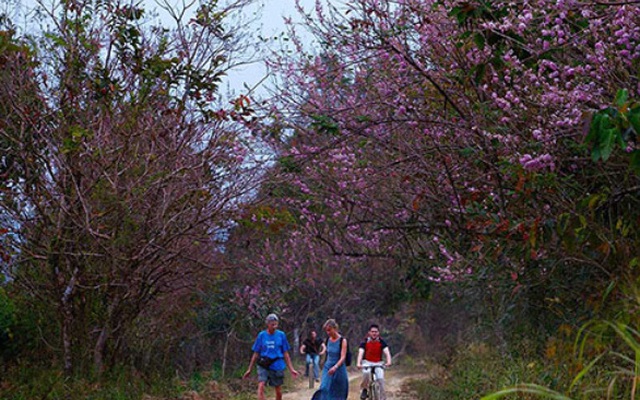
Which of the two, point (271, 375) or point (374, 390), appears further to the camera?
point (374, 390)

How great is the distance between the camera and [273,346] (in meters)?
12.9

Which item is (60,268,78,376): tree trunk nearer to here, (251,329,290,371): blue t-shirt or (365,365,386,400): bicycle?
(251,329,290,371): blue t-shirt

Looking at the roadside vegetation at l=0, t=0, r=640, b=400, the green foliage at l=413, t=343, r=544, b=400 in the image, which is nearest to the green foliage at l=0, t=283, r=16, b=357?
the roadside vegetation at l=0, t=0, r=640, b=400

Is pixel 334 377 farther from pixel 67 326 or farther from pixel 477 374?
pixel 67 326

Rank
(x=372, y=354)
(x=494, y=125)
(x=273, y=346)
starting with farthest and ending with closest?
(x=372, y=354), (x=273, y=346), (x=494, y=125)

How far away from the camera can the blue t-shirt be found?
1284 centimetres

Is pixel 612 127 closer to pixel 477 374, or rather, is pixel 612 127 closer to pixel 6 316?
pixel 477 374

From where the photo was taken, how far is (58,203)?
512 inches

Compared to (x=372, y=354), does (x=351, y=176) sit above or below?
above

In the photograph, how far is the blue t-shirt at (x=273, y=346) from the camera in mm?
12836

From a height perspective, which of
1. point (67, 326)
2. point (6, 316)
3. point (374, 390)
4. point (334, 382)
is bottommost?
point (374, 390)

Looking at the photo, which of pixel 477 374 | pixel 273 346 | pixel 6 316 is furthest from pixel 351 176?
pixel 6 316

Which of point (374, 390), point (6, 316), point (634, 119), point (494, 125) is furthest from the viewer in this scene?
point (6, 316)

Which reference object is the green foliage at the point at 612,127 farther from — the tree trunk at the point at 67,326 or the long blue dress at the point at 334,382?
the tree trunk at the point at 67,326
